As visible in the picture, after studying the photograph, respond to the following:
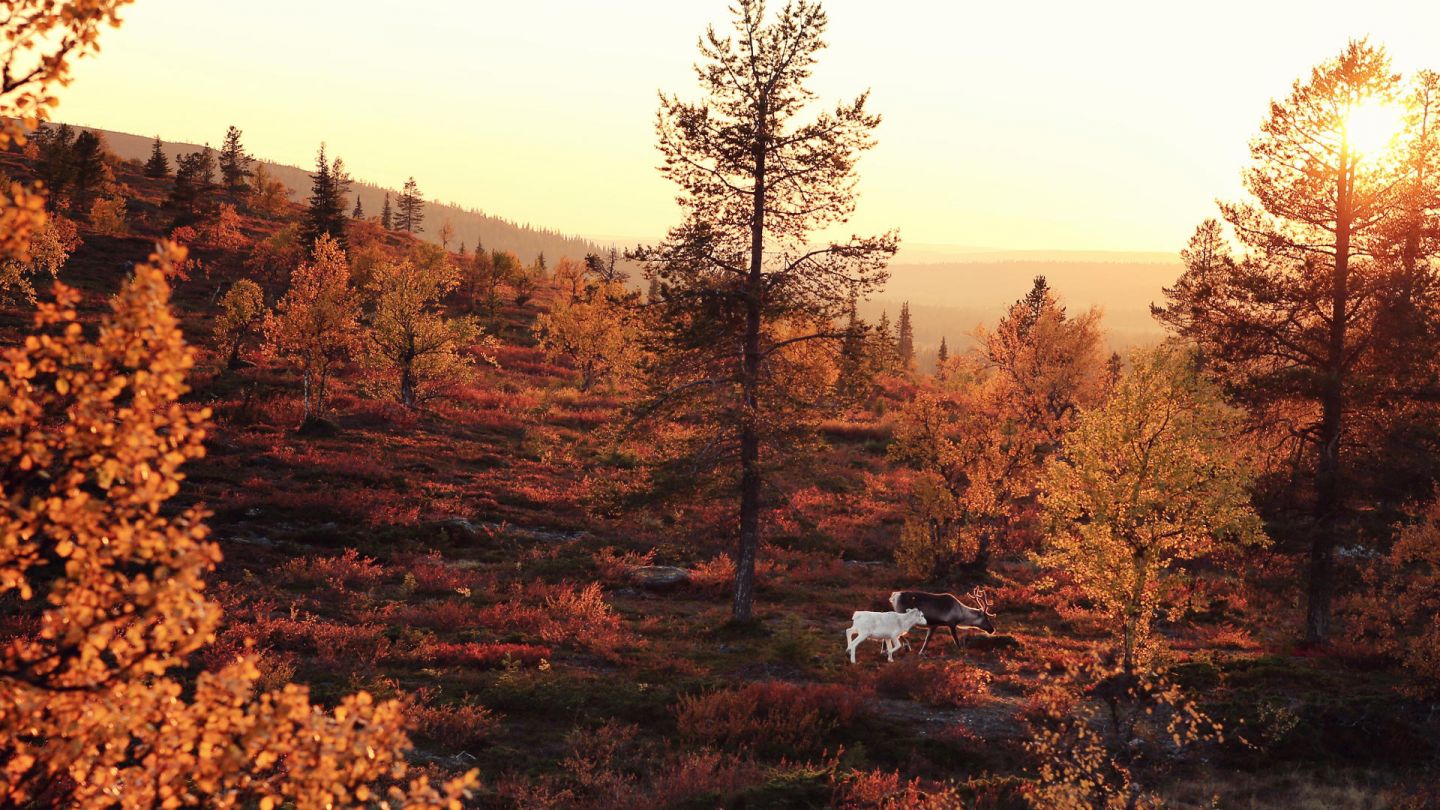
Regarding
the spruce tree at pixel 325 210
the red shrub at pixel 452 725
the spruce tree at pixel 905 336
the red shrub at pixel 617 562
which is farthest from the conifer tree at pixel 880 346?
the spruce tree at pixel 905 336

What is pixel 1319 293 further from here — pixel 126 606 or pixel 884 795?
pixel 126 606

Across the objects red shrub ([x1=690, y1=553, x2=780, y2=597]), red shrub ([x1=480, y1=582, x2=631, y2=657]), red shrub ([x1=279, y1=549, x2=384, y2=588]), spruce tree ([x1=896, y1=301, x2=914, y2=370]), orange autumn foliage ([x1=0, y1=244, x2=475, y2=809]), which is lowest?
red shrub ([x1=690, y1=553, x2=780, y2=597])

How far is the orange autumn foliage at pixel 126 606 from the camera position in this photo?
134 inches

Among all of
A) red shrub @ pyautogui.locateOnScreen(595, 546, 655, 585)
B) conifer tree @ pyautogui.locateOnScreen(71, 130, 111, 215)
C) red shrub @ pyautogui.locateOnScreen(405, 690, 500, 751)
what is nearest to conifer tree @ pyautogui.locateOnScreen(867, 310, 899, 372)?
red shrub @ pyautogui.locateOnScreen(595, 546, 655, 585)

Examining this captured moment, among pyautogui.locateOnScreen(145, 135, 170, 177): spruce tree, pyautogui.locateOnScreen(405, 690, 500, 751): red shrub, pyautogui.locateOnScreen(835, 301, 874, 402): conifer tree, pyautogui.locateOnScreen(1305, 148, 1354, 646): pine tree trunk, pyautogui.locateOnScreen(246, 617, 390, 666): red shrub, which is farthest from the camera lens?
pyautogui.locateOnScreen(145, 135, 170, 177): spruce tree

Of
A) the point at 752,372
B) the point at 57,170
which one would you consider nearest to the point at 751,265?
the point at 752,372

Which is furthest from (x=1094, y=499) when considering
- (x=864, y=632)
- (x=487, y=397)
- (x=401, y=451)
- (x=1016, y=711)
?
(x=487, y=397)

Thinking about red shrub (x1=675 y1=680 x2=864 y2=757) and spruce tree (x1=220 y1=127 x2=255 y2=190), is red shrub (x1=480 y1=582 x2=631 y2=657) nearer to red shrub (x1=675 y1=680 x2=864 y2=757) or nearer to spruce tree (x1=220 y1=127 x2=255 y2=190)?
red shrub (x1=675 y1=680 x2=864 y2=757)

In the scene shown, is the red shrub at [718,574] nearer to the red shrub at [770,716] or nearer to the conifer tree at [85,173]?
the red shrub at [770,716]

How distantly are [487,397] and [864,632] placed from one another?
34984 mm

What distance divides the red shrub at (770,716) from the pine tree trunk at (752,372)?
16.5 ft

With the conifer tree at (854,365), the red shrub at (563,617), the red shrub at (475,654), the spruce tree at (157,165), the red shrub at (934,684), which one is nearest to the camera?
the red shrub at (475,654)

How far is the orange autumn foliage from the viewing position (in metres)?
3.39

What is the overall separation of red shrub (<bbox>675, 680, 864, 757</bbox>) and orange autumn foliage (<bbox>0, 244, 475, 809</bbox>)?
9681 millimetres
